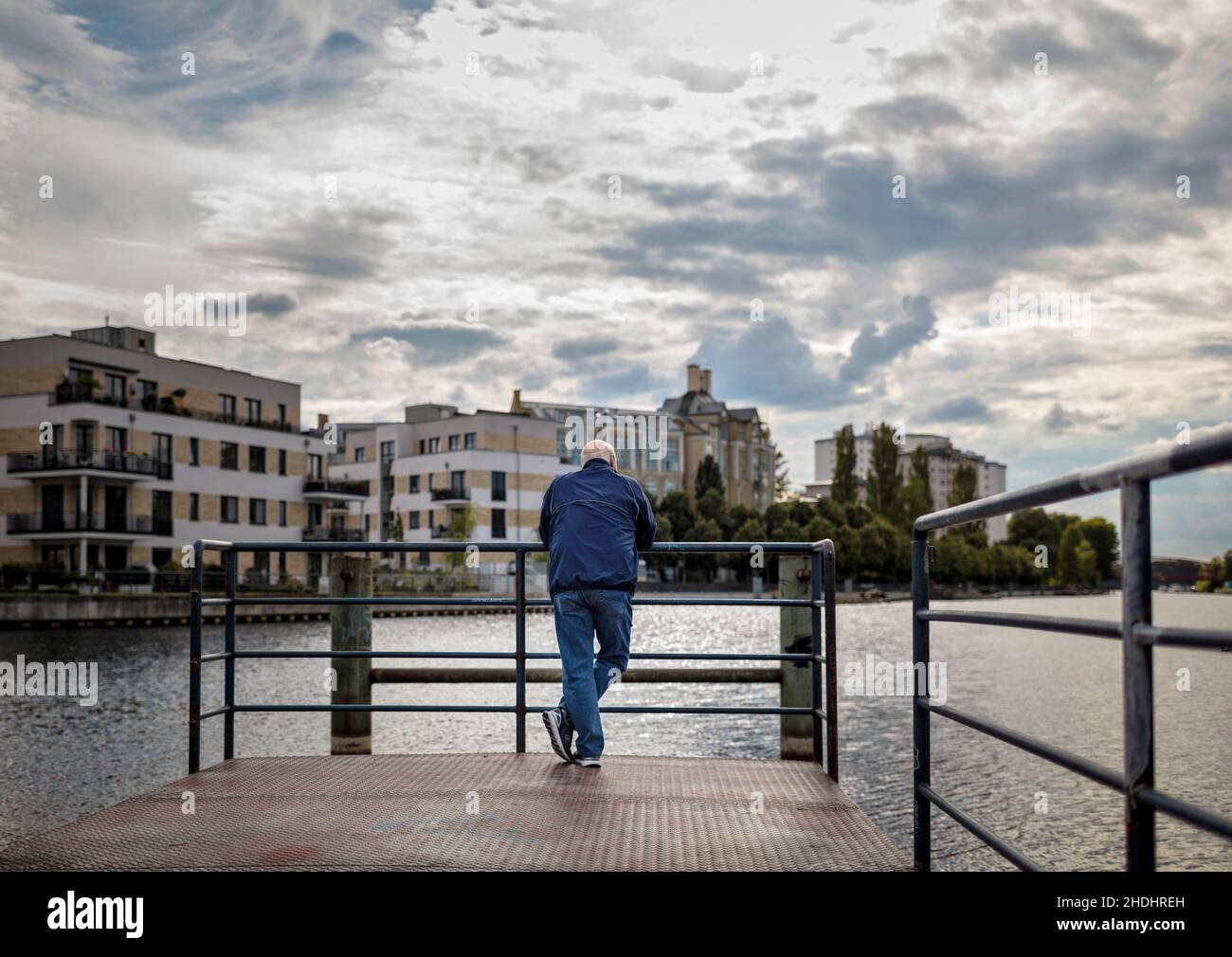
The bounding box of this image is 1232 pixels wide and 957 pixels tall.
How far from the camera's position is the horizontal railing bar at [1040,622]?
310 cm

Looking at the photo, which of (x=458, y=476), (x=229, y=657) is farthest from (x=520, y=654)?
(x=458, y=476)

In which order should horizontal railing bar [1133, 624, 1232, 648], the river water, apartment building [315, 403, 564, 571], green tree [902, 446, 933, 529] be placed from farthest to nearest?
green tree [902, 446, 933, 529], apartment building [315, 403, 564, 571], the river water, horizontal railing bar [1133, 624, 1232, 648]

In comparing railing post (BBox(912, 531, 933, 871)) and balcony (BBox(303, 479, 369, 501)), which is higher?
balcony (BBox(303, 479, 369, 501))

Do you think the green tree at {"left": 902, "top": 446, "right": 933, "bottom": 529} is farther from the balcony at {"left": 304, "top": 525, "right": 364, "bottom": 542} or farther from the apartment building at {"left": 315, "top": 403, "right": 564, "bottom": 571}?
the balcony at {"left": 304, "top": 525, "right": 364, "bottom": 542}

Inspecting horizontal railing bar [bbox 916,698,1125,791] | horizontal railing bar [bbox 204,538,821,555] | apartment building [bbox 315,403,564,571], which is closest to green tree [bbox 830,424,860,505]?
apartment building [bbox 315,403,564,571]

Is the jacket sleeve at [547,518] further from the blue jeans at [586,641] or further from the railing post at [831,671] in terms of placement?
the railing post at [831,671]

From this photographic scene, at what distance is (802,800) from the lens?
20.1ft

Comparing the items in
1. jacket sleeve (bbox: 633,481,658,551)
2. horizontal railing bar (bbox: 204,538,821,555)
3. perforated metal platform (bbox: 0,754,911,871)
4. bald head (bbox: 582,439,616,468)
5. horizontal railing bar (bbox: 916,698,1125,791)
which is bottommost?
perforated metal platform (bbox: 0,754,911,871)

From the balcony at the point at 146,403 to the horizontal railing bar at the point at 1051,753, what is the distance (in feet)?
200

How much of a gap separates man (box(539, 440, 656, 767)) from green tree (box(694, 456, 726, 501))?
119 metres

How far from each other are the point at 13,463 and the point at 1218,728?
177 feet

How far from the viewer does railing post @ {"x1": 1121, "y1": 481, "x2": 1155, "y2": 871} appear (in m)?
2.94
